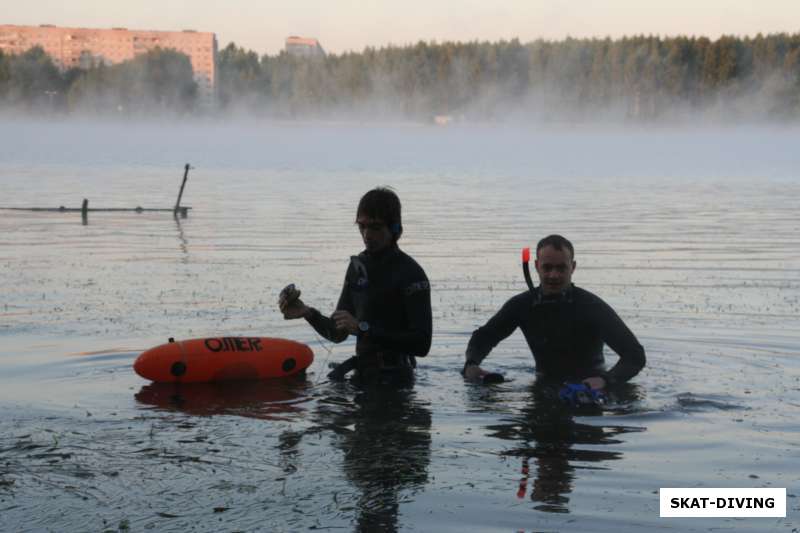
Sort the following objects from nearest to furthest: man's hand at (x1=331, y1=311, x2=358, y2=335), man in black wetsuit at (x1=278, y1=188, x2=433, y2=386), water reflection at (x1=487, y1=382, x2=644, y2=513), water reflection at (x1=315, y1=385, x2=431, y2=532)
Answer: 1. water reflection at (x1=315, y1=385, x2=431, y2=532)
2. water reflection at (x1=487, y1=382, x2=644, y2=513)
3. man's hand at (x1=331, y1=311, x2=358, y2=335)
4. man in black wetsuit at (x1=278, y1=188, x2=433, y2=386)

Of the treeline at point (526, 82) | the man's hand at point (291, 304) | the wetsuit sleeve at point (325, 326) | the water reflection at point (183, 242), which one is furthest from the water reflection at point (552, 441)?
the treeline at point (526, 82)

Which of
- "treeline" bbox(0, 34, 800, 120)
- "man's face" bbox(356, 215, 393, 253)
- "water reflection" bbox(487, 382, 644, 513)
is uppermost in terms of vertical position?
"treeline" bbox(0, 34, 800, 120)

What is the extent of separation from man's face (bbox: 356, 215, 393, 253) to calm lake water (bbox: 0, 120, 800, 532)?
3.97 feet

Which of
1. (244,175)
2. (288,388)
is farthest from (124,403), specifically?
(244,175)

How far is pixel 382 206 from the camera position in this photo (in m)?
8.65

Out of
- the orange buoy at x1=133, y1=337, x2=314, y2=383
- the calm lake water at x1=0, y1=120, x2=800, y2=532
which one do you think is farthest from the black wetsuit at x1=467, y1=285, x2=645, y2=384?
the orange buoy at x1=133, y1=337, x2=314, y2=383

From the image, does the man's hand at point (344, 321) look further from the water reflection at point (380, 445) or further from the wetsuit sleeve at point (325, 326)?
the water reflection at point (380, 445)

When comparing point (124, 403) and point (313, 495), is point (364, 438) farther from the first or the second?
point (124, 403)

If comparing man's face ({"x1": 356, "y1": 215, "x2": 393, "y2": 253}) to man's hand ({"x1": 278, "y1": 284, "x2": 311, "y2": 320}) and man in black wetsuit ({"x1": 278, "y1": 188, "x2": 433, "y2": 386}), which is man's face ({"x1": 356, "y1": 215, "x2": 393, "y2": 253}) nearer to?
man in black wetsuit ({"x1": 278, "y1": 188, "x2": 433, "y2": 386})

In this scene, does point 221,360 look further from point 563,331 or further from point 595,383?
point 595,383

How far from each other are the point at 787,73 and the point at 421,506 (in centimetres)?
16365

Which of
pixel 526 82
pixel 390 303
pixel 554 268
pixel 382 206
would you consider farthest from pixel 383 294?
pixel 526 82

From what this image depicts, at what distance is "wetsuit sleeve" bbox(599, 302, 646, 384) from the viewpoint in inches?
363

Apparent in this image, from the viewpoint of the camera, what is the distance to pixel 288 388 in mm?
9797
